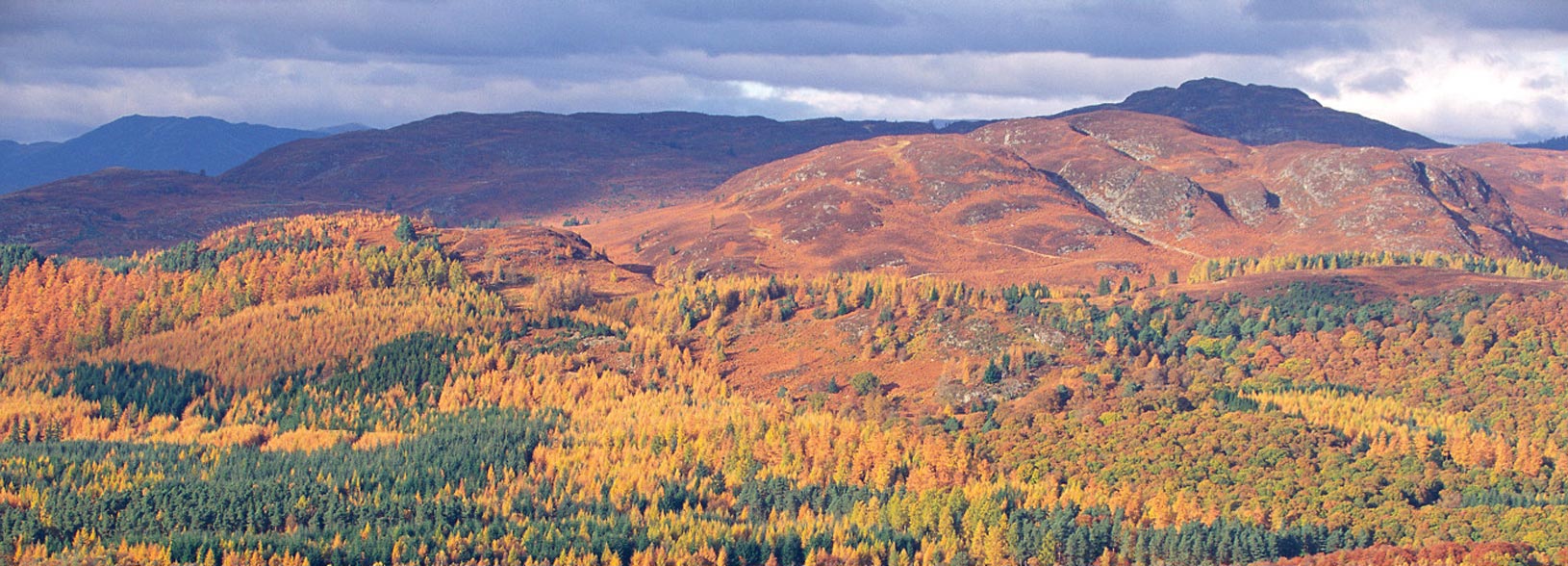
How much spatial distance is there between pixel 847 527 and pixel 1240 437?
44461 millimetres

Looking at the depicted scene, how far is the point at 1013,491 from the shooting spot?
150 m

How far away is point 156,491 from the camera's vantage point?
14200cm

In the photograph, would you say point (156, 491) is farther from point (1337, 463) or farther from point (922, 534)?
point (1337, 463)

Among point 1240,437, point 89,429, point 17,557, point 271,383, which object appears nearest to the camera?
point 17,557

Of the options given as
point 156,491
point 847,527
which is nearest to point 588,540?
point 847,527

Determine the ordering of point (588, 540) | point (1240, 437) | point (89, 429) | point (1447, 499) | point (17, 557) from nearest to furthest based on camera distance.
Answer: point (17, 557) < point (588, 540) < point (1447, 499) < point (1240, 437) < point (89, 429)

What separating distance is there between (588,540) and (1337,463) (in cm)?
7244

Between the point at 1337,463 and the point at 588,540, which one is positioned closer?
the point at 588,540

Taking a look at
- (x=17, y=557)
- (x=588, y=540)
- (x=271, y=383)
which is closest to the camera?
(x=17, y=557)

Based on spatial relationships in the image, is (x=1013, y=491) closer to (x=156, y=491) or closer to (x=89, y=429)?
(x=156, y=491)

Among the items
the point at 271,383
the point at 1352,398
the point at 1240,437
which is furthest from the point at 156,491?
the point at 1352,398

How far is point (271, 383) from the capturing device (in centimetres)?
19725

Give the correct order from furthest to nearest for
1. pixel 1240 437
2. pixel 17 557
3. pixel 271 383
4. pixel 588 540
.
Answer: pixel 271 383 < pixel 1240 437 < pixel 588 540 < pixel 17 557

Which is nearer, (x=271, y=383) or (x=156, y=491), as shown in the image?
(x=156, y=491)
